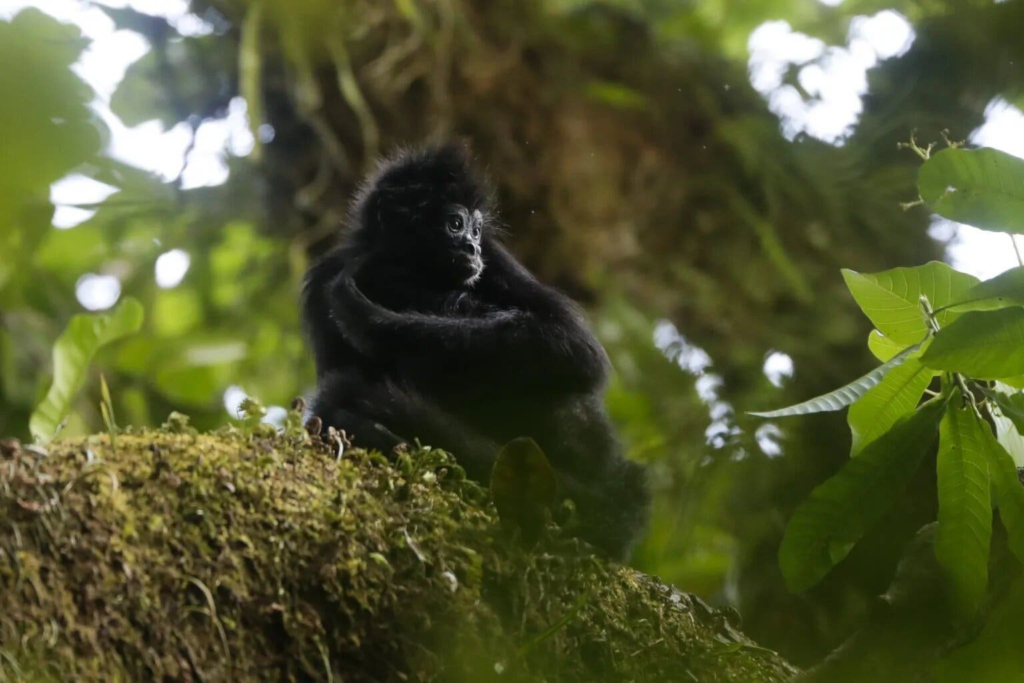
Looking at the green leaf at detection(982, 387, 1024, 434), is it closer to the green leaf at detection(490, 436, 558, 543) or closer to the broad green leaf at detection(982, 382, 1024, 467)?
the broad green leaf at detection(982, 382, 1024, 467)

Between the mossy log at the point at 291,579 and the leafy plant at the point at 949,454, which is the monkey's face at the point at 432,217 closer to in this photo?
the mossy log at the point at 291,579

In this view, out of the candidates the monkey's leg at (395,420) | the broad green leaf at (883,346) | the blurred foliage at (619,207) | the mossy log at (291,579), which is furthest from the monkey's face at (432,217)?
the blurred foliage at (619,207)

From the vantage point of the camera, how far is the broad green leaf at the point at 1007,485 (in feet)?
6.51

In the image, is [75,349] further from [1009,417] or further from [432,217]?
[1009,417]

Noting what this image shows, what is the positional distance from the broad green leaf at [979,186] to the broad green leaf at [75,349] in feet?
6.24

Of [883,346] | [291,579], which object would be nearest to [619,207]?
[883,346]

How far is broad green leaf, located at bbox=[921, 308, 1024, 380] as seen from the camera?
70.6 inches

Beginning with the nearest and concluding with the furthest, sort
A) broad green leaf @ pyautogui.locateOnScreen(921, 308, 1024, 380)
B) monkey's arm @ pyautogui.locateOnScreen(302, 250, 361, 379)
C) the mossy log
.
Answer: the mossy log → broad green leaf @ pyautogui.locateOnScreen(921, 308, 1024, 380) → monkey's arm @ pyautogui.locateOnScreen(302, 250, 361, 379)

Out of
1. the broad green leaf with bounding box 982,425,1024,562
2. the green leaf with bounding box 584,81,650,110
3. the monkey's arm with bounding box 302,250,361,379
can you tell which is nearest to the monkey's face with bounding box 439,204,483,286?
the monkey's arm with bounding box 302,250,361,379

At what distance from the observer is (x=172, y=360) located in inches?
190

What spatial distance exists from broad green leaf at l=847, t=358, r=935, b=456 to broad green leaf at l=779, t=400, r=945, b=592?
0.06 meters

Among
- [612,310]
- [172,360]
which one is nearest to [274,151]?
[172,360]

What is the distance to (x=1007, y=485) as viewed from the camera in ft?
6.53

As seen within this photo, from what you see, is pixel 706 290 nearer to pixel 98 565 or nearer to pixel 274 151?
pixel 274 151
